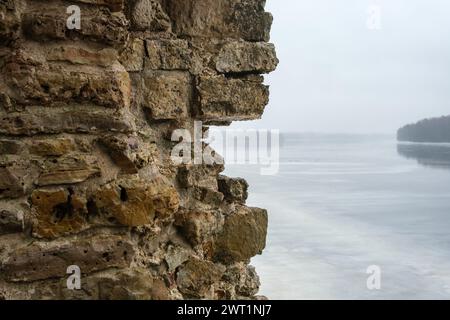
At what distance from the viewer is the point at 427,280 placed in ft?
31.4

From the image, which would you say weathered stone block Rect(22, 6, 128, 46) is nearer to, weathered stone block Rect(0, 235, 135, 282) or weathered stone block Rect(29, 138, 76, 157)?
weathered stone block Rect(29, 138, 76, 157)

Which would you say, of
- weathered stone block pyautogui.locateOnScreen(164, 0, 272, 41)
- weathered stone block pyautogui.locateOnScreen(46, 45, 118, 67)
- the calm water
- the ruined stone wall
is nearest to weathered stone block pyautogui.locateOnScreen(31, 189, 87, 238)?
the ruined stone wall

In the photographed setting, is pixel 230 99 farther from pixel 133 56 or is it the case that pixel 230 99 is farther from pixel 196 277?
pixel 196 277

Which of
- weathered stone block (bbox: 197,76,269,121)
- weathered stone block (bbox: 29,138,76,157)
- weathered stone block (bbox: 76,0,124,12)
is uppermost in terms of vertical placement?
weathered stone block (bbox: 76,0,124,12)

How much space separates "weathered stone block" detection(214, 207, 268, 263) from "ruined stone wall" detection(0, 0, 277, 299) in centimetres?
1

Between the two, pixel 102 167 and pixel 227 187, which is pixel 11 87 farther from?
pixel 227 187

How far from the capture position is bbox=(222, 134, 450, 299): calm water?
370 inches

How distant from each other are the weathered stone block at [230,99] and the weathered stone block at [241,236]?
44 centimetres

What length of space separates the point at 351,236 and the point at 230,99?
10921 millimetres

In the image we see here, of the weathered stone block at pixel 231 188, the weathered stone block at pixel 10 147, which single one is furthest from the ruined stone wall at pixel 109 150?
the weathered stone block at pixel 231 188

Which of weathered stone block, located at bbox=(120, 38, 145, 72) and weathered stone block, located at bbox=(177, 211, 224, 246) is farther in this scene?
weathered stone block, located at bbox=(177, 211, 224, 246)

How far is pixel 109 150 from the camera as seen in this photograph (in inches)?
75.4

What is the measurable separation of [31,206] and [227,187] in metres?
0.94

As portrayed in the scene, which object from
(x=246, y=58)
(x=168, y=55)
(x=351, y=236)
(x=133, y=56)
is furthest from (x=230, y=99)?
(x=351, y=236)
